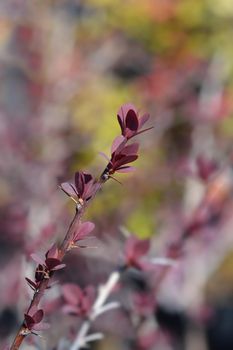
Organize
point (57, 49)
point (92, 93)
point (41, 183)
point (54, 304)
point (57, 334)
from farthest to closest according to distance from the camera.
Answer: point (92, 93) → point (57, 49) → point (41, 183) → point (57, 334) → point (54, 304)

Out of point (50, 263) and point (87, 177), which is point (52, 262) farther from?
point (87, 177)

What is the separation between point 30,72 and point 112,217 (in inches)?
64.8

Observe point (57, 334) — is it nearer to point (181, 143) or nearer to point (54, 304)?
point (54, 304)

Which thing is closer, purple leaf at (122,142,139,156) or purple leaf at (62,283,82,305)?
purple leaf at (122,142,139,156)

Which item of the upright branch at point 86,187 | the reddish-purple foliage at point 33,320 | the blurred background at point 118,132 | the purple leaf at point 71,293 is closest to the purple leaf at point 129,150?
the upright branch at point 86,187

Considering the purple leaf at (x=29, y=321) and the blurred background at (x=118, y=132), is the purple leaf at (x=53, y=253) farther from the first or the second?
the blurred background at (x=118, y=132)

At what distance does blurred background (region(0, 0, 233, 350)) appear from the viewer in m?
2.73

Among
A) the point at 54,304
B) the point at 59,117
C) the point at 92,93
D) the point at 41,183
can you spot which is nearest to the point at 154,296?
the point at 54,304

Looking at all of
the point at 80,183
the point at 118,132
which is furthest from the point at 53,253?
the point at 118,132

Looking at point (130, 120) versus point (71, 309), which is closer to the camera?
point (130, 120)

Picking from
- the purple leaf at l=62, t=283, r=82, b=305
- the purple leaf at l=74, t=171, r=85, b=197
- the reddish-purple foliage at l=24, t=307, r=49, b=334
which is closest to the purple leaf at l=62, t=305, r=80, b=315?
the purple leaf at l=62, t=283, r=82, b=305

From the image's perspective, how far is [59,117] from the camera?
4.18 m

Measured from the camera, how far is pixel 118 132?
15.9ft

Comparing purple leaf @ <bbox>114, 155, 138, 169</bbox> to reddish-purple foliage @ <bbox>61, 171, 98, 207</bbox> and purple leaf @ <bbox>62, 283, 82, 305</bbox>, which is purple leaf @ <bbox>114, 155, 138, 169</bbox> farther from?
purple leaf @ <bbox>62, 283, 82, 305</bbox>
